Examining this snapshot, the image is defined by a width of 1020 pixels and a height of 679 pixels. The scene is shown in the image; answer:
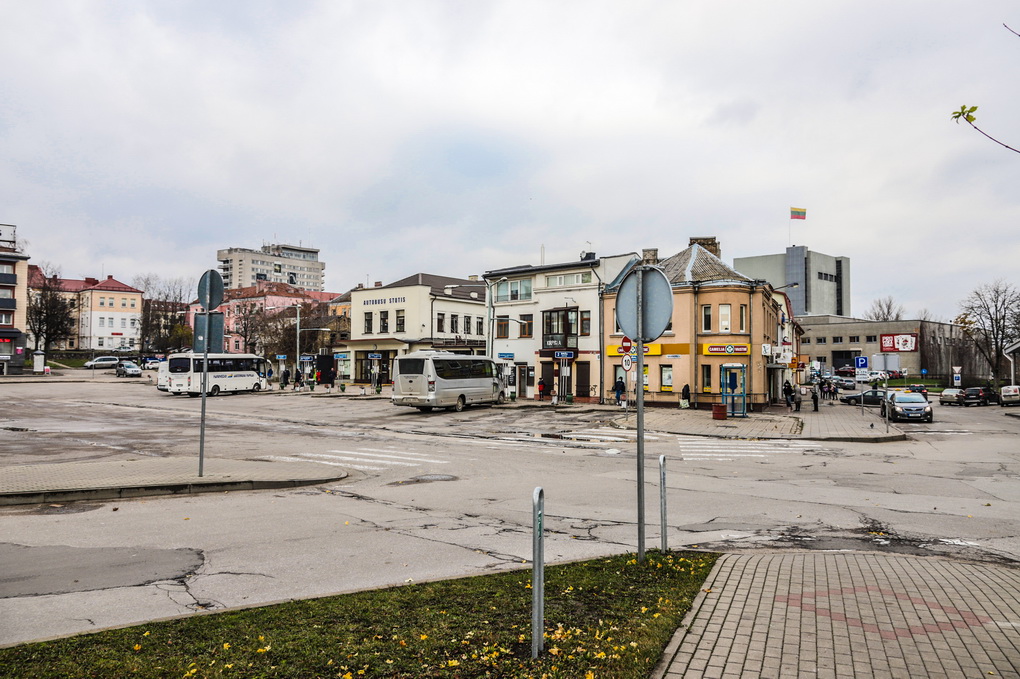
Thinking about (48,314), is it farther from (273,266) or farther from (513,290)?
(273,266)

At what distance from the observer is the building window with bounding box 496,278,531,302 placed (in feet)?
156

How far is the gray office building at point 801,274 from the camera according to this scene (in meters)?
123

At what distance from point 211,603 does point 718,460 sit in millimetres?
14093

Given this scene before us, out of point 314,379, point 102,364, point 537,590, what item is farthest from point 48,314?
point 537,590

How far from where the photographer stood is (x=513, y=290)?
4838cm

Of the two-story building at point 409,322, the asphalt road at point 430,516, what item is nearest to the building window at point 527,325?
the two-story building at point 409,322

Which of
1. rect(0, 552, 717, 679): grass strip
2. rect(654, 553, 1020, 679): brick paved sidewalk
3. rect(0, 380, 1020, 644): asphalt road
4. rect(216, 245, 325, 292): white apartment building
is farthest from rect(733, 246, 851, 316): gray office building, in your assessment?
rect(0, 552, 717, 679): grass strip

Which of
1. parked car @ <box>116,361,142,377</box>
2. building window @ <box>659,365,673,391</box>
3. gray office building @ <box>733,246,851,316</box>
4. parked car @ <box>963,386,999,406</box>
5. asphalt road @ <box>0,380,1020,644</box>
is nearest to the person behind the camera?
asphalt road @ <box>0,380,1020,644</box>

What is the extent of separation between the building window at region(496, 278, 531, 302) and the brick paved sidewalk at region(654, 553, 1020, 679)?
4141cm

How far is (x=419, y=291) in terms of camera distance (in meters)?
61.2

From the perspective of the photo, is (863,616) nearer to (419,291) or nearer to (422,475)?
(422,475)

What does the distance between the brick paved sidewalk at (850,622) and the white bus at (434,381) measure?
2742 centimetres

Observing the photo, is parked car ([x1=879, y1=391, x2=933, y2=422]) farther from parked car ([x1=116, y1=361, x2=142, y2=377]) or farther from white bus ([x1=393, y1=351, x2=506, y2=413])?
parked car ([x1=116, y1=361, x2=142, y2=377])

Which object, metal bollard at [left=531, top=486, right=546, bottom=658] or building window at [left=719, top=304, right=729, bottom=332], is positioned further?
building window at [left=719, top=304, right=729, bottom=332]
